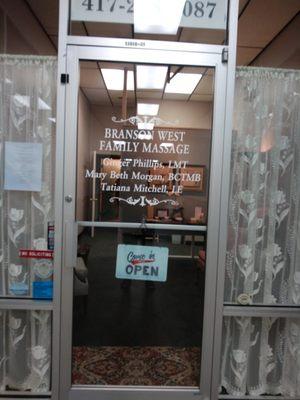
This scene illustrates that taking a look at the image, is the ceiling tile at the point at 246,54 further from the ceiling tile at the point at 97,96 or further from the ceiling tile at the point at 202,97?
the ceiling tile at the point at 97,96

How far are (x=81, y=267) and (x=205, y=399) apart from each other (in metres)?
1.13

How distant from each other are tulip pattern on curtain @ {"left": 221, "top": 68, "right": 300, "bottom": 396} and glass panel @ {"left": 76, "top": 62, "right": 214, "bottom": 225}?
22 centimetres

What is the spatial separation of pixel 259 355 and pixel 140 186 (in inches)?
51.4

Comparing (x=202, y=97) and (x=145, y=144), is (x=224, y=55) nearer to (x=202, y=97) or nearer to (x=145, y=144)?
(x=202, y=97)

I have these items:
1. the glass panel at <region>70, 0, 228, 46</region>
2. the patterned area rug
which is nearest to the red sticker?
the patterned area rug

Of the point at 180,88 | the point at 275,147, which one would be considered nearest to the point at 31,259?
the point at 180,88

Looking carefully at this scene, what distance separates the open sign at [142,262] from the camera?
191 cm

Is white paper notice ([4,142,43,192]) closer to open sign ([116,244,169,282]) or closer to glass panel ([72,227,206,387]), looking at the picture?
glass panel ([72,227,206,387])

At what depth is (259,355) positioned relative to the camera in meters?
1.95

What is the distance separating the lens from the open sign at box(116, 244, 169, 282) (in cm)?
191

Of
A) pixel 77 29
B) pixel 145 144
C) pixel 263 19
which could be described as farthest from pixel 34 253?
pixel 263 19

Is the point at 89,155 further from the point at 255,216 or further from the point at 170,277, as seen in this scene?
the point at 255,216

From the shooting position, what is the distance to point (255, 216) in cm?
188

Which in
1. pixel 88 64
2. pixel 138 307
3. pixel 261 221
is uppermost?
pixel 88 64
